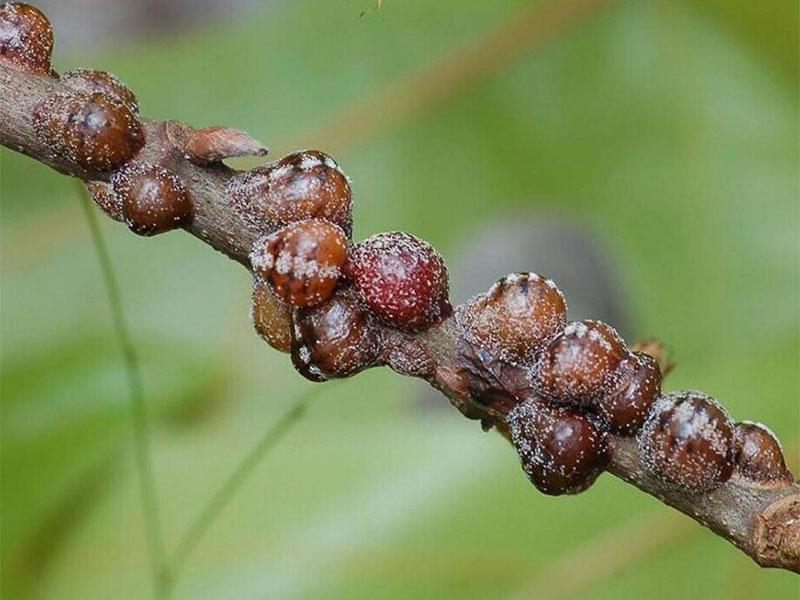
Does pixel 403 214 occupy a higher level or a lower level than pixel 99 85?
higher

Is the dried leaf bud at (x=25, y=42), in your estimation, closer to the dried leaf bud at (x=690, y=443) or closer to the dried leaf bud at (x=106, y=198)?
the dried leaf bud at (x=106, y=198)

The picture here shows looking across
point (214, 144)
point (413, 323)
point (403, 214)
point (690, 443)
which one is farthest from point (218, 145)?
point (403, 214)

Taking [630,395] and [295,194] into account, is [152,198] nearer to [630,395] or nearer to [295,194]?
[295,194]

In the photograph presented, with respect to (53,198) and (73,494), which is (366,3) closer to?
(53,198)

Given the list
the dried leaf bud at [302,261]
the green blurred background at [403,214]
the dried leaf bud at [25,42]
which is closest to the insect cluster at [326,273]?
the dried leaf bud at [302,261]

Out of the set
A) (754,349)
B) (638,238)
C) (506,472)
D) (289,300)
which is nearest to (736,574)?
(506,472)

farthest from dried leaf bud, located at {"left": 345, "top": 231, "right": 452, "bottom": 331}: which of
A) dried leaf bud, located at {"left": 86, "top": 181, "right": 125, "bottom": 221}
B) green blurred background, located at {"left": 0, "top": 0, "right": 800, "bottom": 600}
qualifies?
green blurred background, located at {"left": 0, "top": 0, "right": 800, "bottom": 600}
